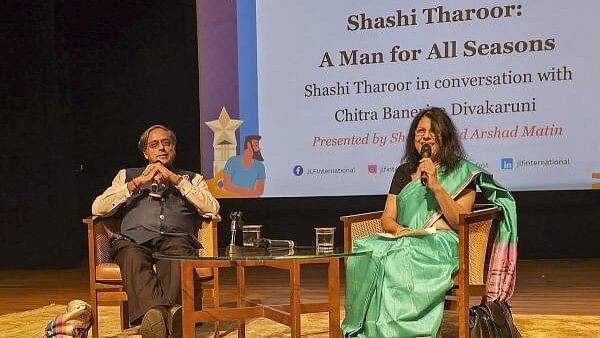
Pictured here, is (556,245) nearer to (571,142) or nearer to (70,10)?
(571,142)

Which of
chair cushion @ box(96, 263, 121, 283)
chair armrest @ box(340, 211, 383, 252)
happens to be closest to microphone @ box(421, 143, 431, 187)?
chair armrest @ box(340, 211, 383, 252)

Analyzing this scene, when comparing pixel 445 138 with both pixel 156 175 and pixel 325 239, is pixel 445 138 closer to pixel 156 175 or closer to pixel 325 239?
pixel 325 239

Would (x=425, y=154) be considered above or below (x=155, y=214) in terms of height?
above

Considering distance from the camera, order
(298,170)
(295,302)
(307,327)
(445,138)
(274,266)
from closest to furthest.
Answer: (295,302) < (274,266) < (445,138) < (307,327) < (298,170)

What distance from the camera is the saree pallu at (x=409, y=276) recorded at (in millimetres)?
2770

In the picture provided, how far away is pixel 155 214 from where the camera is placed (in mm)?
3383

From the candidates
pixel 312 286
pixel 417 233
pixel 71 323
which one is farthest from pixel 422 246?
pixel 312 286

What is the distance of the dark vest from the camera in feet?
11.0

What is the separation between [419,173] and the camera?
312 cm

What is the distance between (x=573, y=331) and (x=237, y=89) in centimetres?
316

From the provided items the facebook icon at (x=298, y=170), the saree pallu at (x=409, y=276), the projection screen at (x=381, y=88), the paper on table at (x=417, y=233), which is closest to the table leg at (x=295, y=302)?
the saree pallu at (x=409, y=276)

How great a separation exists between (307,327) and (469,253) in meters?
0.92

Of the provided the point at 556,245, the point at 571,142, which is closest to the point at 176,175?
the point at 571,142

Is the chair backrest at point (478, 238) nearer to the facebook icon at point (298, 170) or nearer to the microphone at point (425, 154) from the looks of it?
the microphone at point (425, 154)
